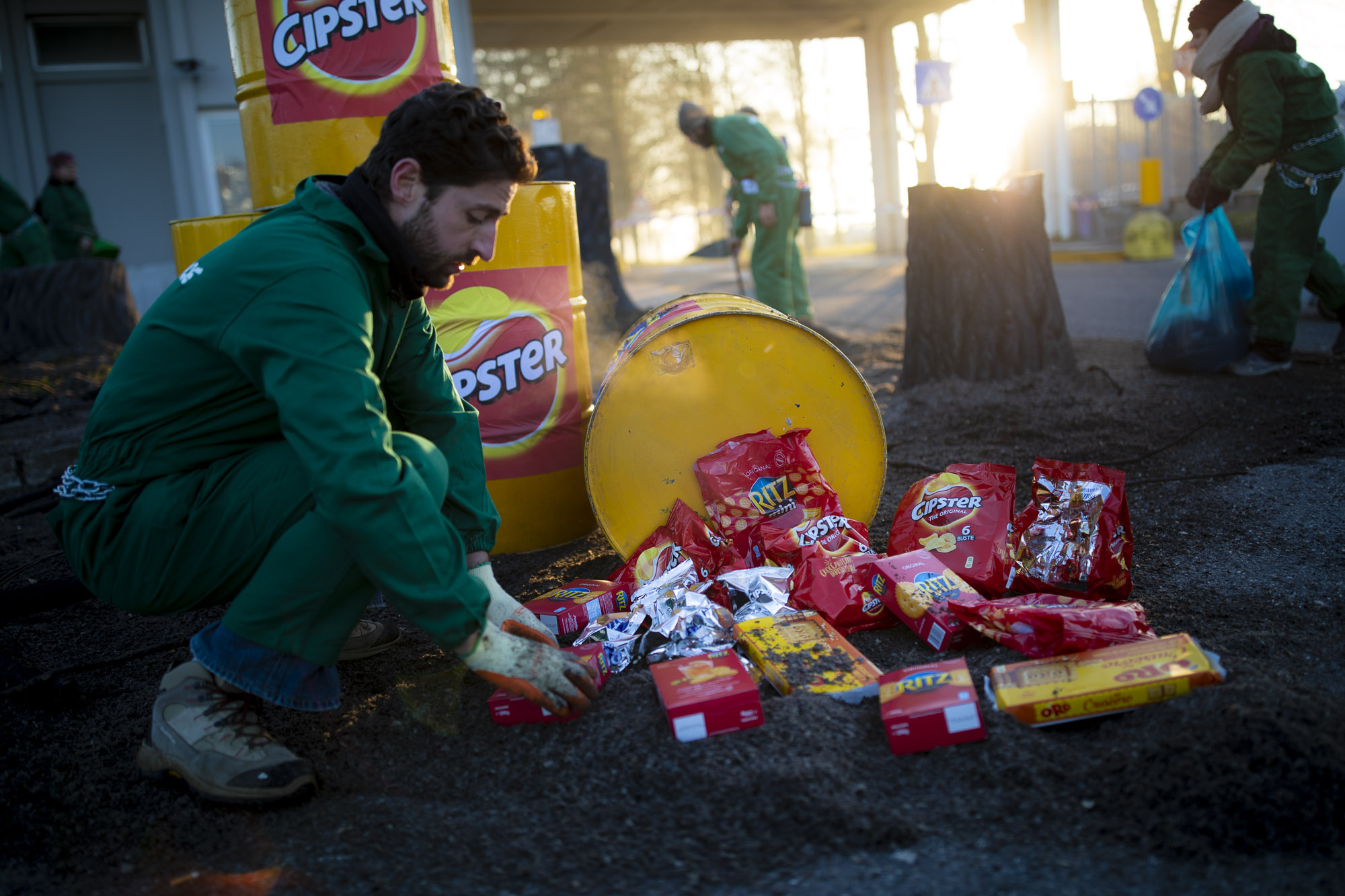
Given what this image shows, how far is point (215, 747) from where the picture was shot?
1803 millimetres

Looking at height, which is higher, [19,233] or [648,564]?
[19,233]

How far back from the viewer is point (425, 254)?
1.83 meters

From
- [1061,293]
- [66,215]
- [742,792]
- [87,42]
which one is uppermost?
[87,42]

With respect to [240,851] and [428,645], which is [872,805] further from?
[428,645]

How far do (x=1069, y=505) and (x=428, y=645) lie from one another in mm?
1672

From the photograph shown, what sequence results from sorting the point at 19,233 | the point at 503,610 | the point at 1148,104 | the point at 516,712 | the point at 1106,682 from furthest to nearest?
the point at 1148,104 < the point at 19,233 < the point at 503,610 < the point at 516,712 < the point at 1106,682

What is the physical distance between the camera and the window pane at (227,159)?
38.7ft

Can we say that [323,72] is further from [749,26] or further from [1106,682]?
[749,26]

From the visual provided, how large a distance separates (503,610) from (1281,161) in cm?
450

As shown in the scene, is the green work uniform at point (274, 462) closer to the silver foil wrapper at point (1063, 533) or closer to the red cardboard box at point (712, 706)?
the red cardboard box at point (712, 706)

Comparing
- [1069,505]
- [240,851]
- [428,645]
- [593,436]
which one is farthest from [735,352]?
[240,851]

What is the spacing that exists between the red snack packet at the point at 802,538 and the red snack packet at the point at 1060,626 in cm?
48

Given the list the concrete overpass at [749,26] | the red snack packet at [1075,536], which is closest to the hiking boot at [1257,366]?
the red snack packet at [1075,536]

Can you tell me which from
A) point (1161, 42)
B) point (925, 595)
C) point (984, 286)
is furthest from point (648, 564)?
point (1161, 42)
